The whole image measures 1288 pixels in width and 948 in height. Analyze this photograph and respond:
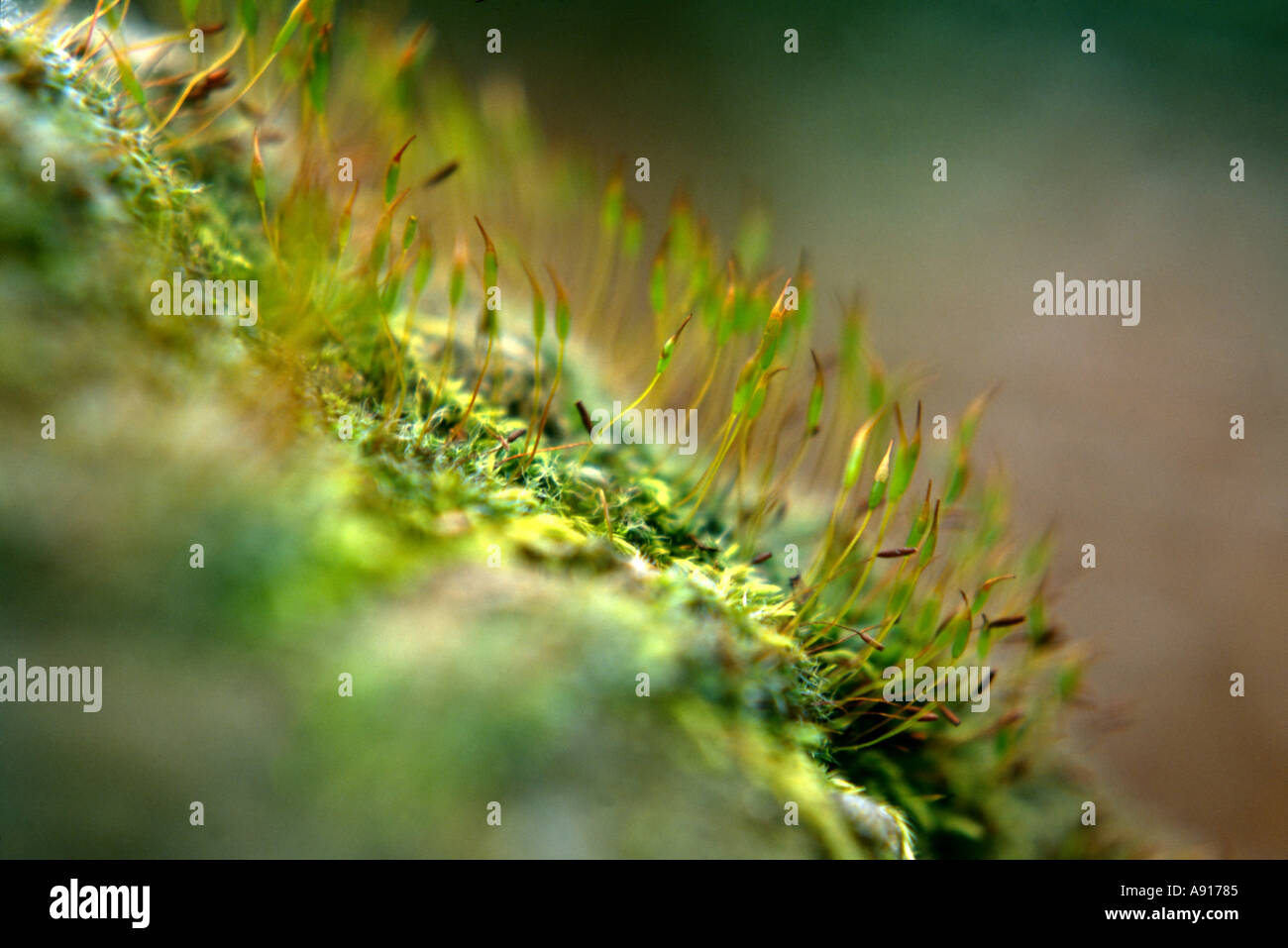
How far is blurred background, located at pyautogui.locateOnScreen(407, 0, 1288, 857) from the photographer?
11.3 feet

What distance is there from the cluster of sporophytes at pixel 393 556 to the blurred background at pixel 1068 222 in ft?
9.12

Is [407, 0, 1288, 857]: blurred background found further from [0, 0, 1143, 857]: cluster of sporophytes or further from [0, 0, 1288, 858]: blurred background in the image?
[0, 0, 1143, 857]: cluster of sporophytes

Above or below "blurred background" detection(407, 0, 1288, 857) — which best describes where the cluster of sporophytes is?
below

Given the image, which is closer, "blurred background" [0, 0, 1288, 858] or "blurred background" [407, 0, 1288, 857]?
"blurred background" [0, 0, 1288, 858]

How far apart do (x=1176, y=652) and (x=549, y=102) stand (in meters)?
4.40

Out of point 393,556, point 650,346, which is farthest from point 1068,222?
point 393,556

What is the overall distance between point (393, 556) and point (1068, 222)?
496cm

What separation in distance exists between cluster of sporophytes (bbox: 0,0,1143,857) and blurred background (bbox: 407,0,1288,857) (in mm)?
2781

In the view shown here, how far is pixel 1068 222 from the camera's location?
449 centimetres

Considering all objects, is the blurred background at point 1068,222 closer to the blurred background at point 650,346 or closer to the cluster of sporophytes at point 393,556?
the blurred background at point 650,346

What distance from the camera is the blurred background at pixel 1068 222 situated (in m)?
3.43

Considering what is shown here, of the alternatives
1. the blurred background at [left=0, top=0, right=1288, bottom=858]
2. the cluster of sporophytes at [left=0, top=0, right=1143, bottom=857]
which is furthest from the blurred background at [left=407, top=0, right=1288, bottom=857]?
the cluster of sporophytes at [left=0, top=0, right=1143, bottom=857]

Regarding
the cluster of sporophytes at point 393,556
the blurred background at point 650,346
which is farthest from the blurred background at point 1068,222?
the cluster of sporophytes at point 393,556
